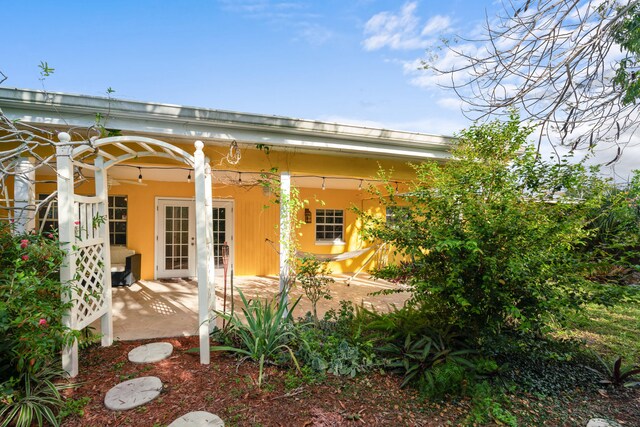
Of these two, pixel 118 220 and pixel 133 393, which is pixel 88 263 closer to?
pixel 133 393

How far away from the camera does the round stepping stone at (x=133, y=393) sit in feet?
6.92

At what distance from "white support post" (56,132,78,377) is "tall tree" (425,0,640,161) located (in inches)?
140

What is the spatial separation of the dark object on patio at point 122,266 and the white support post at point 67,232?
3.40 metres

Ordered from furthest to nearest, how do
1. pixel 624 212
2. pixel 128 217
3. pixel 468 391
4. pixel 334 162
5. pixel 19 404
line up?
1. pixel 128 217
2. pixel 334 162
3. pixel 624 212
4. pixel 468 391
5. pixel 19 404

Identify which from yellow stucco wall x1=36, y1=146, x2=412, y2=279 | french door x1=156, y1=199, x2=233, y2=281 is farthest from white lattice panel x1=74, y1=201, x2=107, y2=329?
french door x1=156, y1=199, x2=233, y2=281

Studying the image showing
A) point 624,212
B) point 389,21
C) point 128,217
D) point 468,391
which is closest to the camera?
point 468,391

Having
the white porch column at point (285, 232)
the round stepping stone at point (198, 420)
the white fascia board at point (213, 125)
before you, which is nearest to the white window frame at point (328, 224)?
the white fascia board at point (213, 125)

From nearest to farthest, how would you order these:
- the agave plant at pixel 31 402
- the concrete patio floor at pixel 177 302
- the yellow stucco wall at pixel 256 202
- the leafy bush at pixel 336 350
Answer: the agave plant at pixel 31 402
the leafy bush at pixel 336 350
the concrete patio floor at pixel 177 302
the yellow stucco wall at pixel 256 202

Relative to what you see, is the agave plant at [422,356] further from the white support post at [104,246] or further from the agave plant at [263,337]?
the white support post at [104,246]

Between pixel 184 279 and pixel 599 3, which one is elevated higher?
pixel 599 3

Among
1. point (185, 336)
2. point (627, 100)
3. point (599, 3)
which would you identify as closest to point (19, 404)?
point (185, 336)

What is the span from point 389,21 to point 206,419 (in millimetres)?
4646

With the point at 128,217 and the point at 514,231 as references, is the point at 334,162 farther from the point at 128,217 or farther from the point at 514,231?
the point at 128,217

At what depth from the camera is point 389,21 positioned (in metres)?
4.09
